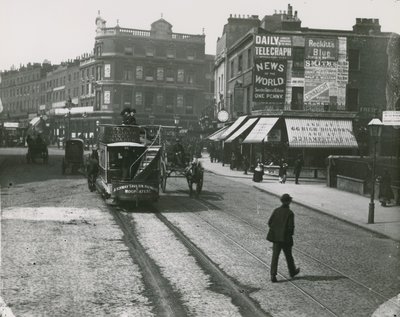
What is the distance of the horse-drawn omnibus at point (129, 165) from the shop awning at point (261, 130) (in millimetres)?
15512

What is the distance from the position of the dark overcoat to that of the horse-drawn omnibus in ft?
27.8

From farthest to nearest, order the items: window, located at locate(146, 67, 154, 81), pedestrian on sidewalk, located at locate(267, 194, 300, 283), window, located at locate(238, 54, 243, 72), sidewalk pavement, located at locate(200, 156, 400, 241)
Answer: window, located at locate(146, 67, 154, 81), window, located at locate(238, 54, 243, 72), sidewalk pavement, located at locate(200, 156, 400, 241), pedestrian on sidewalk, located at locate(267, 194, 300, 283)

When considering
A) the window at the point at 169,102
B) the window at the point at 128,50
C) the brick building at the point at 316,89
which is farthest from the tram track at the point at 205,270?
the window at the point at 169,102

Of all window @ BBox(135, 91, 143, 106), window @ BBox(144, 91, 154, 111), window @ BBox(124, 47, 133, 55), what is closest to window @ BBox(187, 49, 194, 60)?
window @ BBox(144, 91, 154, 111)

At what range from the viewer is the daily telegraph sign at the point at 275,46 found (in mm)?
36250

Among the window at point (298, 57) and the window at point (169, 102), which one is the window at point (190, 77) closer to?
the window at point (169, 102)

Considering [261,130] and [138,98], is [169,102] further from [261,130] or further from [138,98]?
[261,130]

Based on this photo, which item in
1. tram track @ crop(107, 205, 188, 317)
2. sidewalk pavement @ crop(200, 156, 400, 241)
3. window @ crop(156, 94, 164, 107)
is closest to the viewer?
tram track @ crop(107, 205, 188, 317)

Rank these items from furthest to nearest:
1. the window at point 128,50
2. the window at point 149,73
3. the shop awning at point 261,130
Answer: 1. the window at point 149,73
2. the window at point 128,50
3. the shop awning at point 261,130

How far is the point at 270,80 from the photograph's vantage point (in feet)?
120

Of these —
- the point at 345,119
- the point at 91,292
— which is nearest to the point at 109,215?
the point at 91,292

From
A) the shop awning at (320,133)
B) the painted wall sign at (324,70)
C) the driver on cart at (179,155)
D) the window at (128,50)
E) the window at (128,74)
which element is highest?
the window at (128,50)

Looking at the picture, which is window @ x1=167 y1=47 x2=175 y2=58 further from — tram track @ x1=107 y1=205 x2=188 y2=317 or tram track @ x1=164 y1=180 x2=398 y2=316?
tram track @ x1=107 y1=205 x2=188 y2=317

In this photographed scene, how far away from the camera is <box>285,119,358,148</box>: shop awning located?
35375 mm
